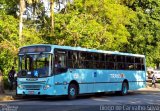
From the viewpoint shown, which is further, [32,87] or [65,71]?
[65,71]

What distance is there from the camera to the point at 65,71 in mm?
23578

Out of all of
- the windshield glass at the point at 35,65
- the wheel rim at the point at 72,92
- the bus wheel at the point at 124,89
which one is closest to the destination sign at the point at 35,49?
the windshield glass at the point at 35,65

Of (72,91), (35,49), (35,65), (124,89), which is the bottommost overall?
(124,89)

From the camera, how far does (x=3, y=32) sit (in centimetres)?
3509

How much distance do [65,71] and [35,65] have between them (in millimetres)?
1684

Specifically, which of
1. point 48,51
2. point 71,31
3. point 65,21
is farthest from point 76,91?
point 65,21

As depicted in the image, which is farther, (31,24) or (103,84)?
(31,24)

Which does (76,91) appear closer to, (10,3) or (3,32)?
(3,32)

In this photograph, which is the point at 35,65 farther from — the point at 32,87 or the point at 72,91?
the point at 72,91

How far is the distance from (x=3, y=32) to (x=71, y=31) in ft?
18.1

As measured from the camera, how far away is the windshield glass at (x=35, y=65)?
2273 cm

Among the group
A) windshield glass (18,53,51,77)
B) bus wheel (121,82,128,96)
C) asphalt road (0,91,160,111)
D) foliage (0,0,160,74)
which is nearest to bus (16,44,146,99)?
windshield glass (18,53,51,77)

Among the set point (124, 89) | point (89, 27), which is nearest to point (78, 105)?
point (124, 89)

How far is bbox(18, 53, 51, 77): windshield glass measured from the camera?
22.7m
